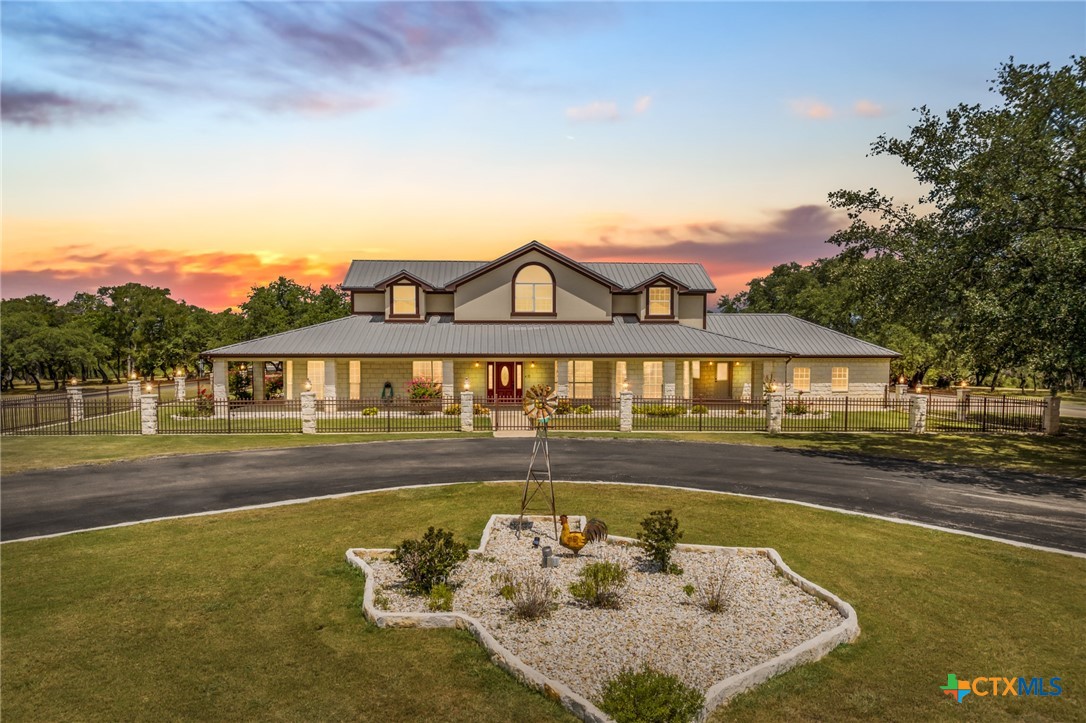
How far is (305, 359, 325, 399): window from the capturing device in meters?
35.5

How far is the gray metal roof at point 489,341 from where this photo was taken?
3503cm

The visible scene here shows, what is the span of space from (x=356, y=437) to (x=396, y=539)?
15.3 meters

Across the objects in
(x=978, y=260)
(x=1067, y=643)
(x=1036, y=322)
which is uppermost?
(x=978, y=260)

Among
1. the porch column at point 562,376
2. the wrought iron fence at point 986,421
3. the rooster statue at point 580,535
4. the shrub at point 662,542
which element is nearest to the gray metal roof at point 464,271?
the porch column at point 562,376

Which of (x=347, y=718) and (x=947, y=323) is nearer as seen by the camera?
(x=347, y=718)

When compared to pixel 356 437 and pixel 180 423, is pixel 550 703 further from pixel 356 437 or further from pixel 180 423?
pixel 180 423

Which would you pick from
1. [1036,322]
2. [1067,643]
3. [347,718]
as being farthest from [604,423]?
[347,718]

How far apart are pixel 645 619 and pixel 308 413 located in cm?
2264

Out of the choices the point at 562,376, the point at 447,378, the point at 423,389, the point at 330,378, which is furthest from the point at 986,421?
the point at 330,378

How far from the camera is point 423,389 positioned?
34.8 m

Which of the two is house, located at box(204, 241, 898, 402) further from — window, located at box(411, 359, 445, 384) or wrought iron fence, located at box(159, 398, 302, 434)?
wrought iron fence, located at box(159, 398, 302, 434)

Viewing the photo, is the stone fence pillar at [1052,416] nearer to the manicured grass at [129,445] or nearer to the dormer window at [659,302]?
the dormer window at [659,302]

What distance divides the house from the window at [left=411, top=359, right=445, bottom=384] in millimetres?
69

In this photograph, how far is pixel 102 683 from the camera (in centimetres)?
697
